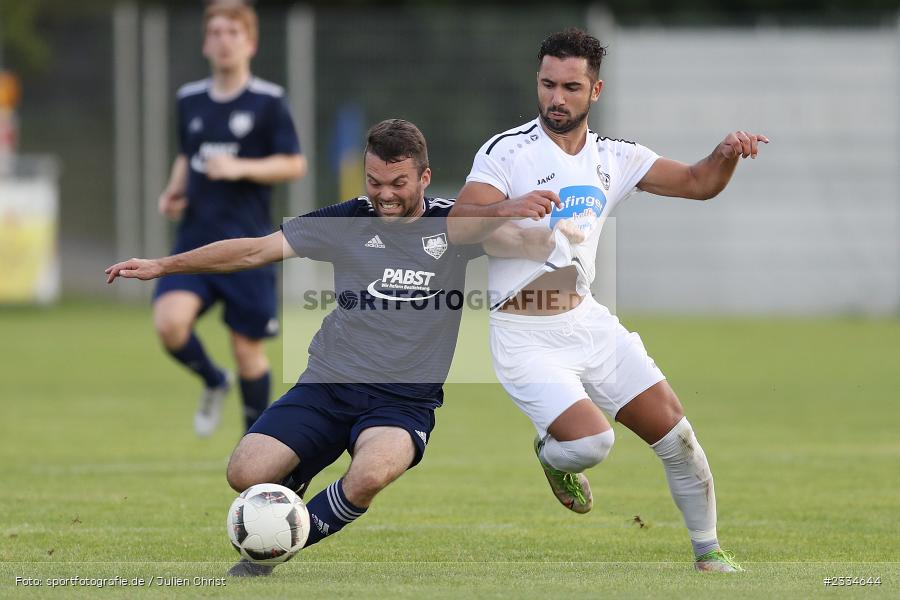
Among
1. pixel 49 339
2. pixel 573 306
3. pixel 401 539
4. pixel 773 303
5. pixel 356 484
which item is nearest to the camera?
pixel 356 484

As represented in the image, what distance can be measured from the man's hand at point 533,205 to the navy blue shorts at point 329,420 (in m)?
1.00

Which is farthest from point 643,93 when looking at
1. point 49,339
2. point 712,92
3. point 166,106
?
point 49,339

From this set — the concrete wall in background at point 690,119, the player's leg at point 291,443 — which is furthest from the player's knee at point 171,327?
the concrete wall in background at point 690,119

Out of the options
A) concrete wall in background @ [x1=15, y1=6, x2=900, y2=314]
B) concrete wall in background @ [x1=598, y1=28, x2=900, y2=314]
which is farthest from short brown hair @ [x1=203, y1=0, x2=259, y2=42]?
concrete wall in background @ [x1=598, y1=28, x2=900, y2=314]

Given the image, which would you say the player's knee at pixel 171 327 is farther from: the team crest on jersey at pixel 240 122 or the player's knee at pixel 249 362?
the team crest on jersey at pixel 240 122

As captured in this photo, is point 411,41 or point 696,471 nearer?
point 696,471

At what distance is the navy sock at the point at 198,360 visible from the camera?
1011 centimetres

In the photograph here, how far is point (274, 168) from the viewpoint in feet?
32.7

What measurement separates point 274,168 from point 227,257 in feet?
12.0

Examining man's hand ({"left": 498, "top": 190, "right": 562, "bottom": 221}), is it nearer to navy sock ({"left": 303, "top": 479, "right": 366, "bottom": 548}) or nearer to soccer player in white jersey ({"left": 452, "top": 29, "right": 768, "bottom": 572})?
soccer player in white jersey ({"left": 452, "top": 29, "right": 768, "bottom": 572})

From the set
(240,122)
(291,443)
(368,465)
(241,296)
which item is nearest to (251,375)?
(241,296)

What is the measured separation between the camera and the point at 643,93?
1093 inches

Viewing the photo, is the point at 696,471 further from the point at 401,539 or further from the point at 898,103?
the point at 898,103

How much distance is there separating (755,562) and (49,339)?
646 inches
